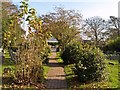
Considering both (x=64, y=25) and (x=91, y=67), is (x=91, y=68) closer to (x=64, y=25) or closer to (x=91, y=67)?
(x=91, y=67)

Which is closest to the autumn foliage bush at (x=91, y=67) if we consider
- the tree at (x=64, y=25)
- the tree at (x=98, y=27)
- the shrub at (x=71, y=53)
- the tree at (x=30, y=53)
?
the tree at (x=30, y=53)

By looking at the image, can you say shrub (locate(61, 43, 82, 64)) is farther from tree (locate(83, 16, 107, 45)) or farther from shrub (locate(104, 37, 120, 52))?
tree (locate(83, 16, 107, 45))

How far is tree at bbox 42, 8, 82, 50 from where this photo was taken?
33.6 metres

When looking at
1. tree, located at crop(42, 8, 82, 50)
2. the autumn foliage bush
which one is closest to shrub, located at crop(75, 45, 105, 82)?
the autumn foliage bush

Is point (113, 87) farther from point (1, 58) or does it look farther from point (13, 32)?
point (1, 58)

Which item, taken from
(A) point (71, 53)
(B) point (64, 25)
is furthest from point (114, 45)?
(A) point (71, 53)

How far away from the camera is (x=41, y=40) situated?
12.8m

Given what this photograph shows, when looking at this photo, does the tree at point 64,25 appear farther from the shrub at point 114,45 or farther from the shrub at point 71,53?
the shrub at point 71,53

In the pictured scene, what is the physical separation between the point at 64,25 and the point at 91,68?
2288 cm

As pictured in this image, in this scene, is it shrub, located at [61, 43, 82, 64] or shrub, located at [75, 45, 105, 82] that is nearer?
shrub, located at [75, 45, 105, 82]

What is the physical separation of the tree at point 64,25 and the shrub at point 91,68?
2059cm

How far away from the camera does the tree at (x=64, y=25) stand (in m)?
33.6

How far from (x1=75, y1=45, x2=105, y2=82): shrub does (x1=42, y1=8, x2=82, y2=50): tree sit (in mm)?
20586

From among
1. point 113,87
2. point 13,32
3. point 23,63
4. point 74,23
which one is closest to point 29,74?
point 23,63
